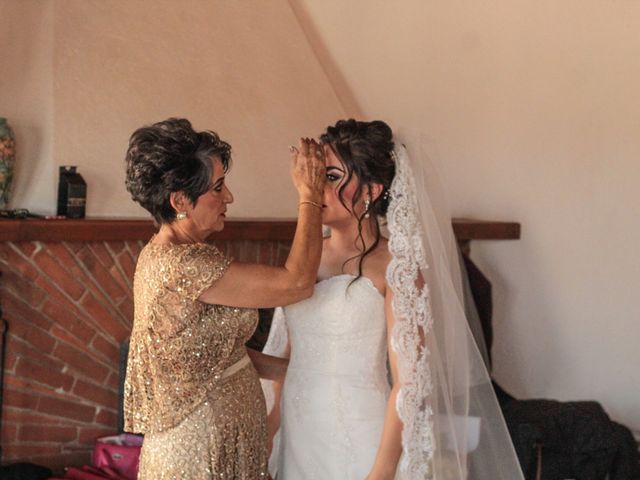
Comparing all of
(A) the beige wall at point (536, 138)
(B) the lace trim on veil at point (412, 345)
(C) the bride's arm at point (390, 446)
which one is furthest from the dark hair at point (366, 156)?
(A) the beige wall at point (536, 138)

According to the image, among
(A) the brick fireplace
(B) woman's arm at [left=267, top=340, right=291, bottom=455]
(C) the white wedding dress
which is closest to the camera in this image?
(C) the white wedding dress

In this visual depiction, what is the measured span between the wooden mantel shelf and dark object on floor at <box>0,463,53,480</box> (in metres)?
0.84

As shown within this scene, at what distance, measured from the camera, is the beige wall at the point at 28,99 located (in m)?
3.75

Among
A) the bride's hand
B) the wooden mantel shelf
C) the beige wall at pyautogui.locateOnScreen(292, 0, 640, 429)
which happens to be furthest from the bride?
the beige wall at pyautogui.locateOnScreen(292, 0, 640, 429)

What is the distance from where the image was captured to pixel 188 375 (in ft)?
6.92

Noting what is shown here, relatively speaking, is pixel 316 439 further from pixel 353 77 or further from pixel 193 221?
pixel 353 77

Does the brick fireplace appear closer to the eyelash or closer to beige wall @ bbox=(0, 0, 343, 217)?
beige wall @ bbox=(0, 0, 343, 217)

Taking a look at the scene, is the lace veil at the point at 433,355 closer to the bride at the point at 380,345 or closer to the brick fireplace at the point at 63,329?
the bride at the point at 380,345

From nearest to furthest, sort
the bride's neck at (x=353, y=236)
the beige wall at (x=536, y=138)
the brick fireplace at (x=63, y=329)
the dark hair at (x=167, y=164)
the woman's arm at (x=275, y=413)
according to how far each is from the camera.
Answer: the dark hair at (x=167, y=164) → the bride's neck at (x=353, y=236) → the woman's arm at (x=275, y=413) → the brick fireplace at (x=63, y=329) → the beige wall at (x=536, y=138)

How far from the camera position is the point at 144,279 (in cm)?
209

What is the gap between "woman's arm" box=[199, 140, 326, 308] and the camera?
207 cm

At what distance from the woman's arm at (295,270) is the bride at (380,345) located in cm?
17

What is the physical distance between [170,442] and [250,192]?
2237 mm

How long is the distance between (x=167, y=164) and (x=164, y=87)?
2.09 m
